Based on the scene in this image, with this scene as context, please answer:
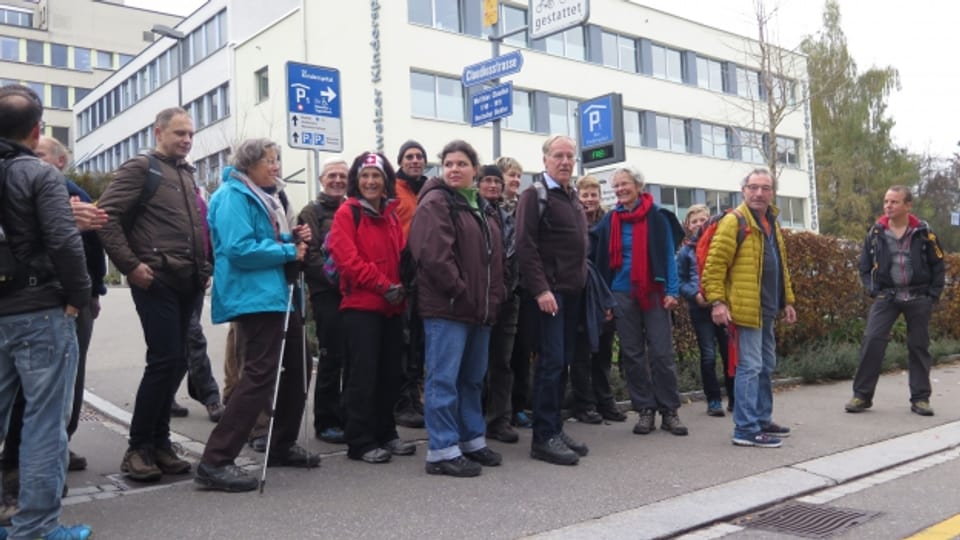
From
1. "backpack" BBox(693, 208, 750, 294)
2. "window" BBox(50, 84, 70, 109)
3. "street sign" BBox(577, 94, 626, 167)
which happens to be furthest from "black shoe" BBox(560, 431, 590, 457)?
"window" BBox(50, 84, 70, 109)

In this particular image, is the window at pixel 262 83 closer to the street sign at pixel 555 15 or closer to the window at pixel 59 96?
the street sign at pixel 555 15

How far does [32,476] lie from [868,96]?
48.1 metres

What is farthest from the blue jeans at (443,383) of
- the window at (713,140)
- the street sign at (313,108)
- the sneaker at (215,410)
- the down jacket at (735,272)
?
the window at (713,140)

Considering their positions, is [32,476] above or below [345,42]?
below

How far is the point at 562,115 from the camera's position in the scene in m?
32.0

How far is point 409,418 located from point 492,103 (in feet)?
14.2

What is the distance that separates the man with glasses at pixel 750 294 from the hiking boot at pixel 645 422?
26.3 inches

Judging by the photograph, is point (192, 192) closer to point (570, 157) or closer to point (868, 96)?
point (570, 157)

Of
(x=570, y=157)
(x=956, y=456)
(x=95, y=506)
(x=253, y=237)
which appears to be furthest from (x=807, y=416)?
(x=95, y=506)

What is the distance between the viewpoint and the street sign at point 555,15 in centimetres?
943

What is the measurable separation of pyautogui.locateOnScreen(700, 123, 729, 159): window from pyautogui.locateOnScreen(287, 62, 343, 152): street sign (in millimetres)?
31315

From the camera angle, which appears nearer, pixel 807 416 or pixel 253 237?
pixel 253 237

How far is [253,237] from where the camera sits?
16.8 feet

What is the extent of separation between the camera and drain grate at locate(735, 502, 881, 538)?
452 cm
